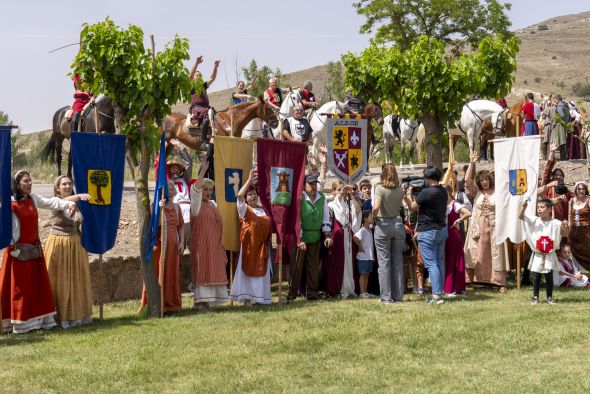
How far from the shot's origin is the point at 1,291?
11.4 meters

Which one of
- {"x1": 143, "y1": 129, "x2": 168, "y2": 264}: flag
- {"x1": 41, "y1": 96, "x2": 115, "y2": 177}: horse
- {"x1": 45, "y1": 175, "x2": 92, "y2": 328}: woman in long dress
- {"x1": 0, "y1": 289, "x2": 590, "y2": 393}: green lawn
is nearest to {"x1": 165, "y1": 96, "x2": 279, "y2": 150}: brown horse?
{"x1": 41, "y1": 96, "x2": 115, "y2": 177}: horse

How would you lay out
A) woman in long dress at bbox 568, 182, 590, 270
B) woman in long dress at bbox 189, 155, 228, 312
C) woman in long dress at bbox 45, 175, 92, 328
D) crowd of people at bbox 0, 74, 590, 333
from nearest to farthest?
crowd of people at bbox 0, 74, 590, 333 < woman in long dress at bbox 45, 175, 92, 328 < woman in long dress at bbox 189, 155, 228, 312 < woman in long dress at bbox 568, 182, 590, 270

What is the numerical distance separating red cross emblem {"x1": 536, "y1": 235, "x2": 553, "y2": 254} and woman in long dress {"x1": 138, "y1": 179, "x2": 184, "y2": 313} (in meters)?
4.49

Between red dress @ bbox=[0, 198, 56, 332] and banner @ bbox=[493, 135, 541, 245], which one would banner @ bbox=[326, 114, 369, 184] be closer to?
banner @ bbox=[493, 135, 541, 245]

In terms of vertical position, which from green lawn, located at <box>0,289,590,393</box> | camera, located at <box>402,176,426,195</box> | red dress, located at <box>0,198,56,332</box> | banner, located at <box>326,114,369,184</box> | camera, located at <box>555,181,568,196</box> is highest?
banner, located at <box>326,114,369,184</box>

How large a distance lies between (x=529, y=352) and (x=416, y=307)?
9.07ft

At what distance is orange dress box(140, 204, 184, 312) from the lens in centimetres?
1259

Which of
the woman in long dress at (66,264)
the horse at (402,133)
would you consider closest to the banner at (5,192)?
the woman in long dress at (66,264)

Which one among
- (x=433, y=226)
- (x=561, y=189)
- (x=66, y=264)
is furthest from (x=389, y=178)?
(x=66, y=264)

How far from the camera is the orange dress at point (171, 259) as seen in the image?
12.6m

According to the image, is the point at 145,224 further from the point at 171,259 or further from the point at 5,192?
the point at 5,192

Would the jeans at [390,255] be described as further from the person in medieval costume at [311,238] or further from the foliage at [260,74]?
the foliage at [260,74]

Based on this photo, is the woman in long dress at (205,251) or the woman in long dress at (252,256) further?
the woman in long dress at (252,256)

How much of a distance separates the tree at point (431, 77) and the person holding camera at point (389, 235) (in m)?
4.80
